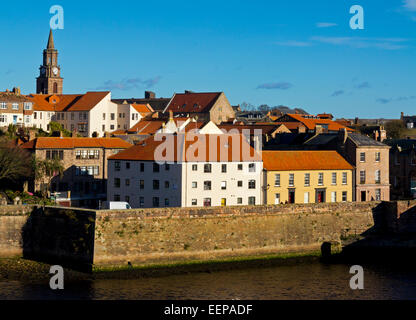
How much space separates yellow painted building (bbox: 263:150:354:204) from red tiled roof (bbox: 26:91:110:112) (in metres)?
42.3

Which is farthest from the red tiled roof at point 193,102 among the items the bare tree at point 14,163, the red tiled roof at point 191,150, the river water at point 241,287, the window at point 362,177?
the river water at point 241,287

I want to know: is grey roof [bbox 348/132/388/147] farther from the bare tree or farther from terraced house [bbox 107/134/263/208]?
the bare tree

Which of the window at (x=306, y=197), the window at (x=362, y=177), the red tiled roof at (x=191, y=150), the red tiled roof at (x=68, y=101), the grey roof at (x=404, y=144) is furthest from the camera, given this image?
the red tiled roof at (x=68, y=101)

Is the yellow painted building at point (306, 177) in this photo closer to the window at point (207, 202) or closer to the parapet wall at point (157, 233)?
the window at point (207, 202)

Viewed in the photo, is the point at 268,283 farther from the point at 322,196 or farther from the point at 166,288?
the point at 322,196

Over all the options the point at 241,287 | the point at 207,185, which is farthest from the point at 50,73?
the point at 241,287

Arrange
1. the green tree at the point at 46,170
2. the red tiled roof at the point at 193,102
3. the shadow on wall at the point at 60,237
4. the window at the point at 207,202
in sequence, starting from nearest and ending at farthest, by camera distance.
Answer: the shadow on wall at the point at 60,237 → the window at the point at 207,202 → the green tree at the point at 46,170 → the red tiled roof at the point at 193,102

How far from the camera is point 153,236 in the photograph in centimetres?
4909

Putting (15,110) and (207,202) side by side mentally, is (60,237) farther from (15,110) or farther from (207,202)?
(15,110)

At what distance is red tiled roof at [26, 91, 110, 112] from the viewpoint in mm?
98500

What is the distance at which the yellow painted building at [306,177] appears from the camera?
6162cm

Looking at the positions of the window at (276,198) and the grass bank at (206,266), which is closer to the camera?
the grass bank at (206,266)

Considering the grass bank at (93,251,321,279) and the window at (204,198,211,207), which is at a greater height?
the window at (204,198,211,207)

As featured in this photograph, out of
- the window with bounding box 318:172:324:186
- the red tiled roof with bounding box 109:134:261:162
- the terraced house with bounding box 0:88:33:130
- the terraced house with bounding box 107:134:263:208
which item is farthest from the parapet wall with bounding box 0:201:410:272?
the terraced house with bounding box 0:88:33:130
